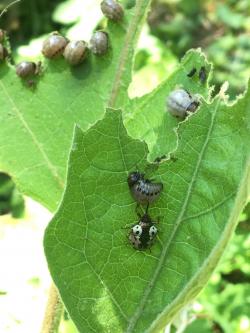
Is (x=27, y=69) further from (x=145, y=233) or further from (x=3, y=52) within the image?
(x=145, y=233)

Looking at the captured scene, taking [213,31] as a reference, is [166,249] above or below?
above

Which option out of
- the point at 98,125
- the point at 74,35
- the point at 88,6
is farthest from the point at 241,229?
the point at 88,6

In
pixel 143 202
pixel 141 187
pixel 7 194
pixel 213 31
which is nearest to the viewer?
pixel 141 187

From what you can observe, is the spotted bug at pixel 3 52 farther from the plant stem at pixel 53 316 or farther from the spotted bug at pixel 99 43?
the plant stem at pixel 53 316

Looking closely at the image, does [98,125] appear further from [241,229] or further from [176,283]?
[241,229]

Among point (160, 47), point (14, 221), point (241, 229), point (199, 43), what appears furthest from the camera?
point (199, 43)

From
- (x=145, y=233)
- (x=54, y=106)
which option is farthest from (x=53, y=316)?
(x=54, y=106)

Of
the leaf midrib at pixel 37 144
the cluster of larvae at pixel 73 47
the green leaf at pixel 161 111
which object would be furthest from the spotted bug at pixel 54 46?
the green leaf at pixel 161 111
